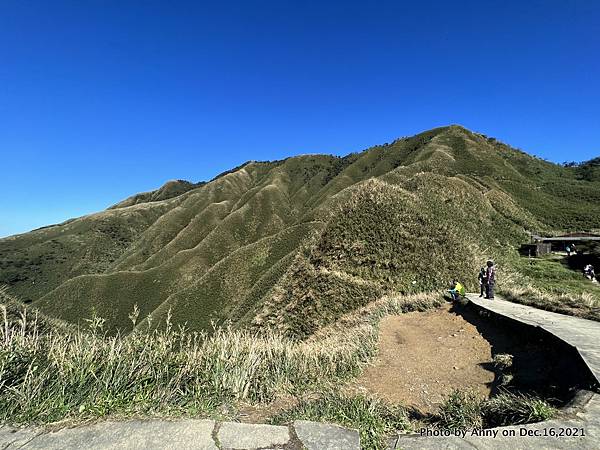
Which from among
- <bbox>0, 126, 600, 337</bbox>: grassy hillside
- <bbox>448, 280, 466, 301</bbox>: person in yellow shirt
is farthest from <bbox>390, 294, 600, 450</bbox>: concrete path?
<bbox>448, 280, 466, 301</bbox>: person in yellow shirt

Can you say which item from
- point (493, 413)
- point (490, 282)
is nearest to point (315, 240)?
point (490, 282)

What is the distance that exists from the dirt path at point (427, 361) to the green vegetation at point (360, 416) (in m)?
1.37

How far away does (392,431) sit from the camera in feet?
12.7

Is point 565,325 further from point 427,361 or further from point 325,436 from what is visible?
point 325,436

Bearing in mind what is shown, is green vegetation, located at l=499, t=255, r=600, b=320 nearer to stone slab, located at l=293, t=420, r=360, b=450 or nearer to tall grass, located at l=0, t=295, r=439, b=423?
tall grass, located at l=0, t=295, r=439, b=423

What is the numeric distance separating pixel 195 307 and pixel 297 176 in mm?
106181

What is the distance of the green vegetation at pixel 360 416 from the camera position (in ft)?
12.0

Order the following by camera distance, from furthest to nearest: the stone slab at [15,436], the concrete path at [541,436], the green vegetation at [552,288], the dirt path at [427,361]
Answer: the green vegetation at [552,288] → the dirt path at [427,361] → the concrete path at [541,436] → the stone slab at [15,436]

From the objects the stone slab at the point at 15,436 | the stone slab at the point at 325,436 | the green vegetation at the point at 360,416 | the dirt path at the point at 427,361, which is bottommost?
the dirt path at the point at 427,361

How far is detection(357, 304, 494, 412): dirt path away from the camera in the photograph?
261 inches

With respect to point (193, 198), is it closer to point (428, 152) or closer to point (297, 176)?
point (297, 176)

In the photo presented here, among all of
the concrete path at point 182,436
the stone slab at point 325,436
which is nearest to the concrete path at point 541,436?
the stone slab at point 325,436

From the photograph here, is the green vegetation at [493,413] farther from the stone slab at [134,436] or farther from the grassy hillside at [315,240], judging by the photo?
the grassy hillside at [315,240]

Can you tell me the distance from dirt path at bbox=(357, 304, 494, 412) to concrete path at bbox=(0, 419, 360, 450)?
283 cm
